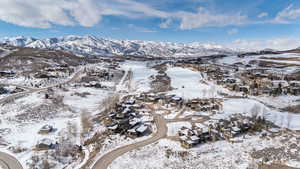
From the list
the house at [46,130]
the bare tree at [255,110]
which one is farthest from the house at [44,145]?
the bare tree at [255,110]

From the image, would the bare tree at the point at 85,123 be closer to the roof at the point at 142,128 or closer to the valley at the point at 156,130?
the valley at the point at 156,130

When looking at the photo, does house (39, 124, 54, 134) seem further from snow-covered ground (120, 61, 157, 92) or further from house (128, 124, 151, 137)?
snow-covered ground (120, 61, 157, 92)

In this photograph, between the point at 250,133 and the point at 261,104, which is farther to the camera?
the point at 261,104

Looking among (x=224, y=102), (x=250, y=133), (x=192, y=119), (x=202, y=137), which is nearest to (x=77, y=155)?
(x=202, y=137)

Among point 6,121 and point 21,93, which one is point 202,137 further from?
point 21,93

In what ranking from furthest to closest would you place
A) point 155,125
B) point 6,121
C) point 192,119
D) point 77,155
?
point 6,121, point 192,119, point 155,125, point 77,155

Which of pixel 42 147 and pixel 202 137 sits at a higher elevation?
pixel 202 137

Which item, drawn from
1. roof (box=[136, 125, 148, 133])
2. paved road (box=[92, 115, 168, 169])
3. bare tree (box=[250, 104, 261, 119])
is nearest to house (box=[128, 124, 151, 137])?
roof (box=[136, 125, 148, 133])
